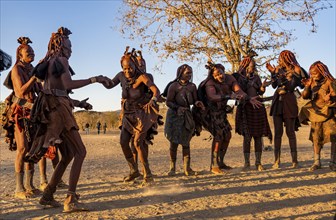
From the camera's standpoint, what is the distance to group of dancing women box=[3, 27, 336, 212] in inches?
183

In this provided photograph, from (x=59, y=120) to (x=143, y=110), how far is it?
209 centimetres

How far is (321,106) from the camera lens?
7.55 meters

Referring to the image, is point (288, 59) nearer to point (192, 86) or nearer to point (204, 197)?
point (192, 86)

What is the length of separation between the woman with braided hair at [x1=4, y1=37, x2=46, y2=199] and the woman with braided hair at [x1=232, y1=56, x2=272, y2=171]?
160 inches

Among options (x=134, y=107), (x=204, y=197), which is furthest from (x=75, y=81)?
(x=204, y=197)

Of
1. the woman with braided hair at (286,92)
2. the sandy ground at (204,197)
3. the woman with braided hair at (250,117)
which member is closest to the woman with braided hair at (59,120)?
the sandy ground at (204,197)

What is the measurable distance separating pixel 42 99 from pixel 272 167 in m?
5.15

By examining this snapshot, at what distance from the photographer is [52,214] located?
179 inches

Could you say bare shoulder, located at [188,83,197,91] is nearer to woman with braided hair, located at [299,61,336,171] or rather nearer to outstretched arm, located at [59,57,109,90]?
woman with braided hair, located at [299,61,336,171]

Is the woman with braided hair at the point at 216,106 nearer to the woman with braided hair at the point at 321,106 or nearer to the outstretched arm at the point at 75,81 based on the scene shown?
the woman with braided hair at the point at 321,106

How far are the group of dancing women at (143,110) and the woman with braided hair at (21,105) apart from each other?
0.5 inches

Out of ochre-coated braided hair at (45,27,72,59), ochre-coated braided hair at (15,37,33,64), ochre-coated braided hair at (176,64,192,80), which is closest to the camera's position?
ochre-coated braided hair at (45,27,72,59)

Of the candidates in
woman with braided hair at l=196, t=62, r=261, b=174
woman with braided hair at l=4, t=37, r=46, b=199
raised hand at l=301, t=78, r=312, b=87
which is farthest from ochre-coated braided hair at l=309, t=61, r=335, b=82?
woman with braided hair at l=4, t=37, r=46, b=199

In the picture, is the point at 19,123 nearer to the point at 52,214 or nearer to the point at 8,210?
the point at 8,210
